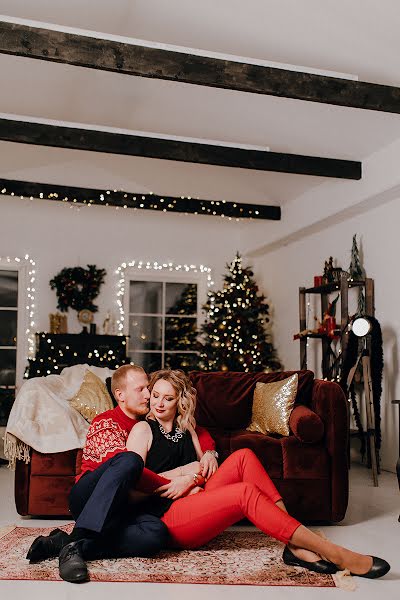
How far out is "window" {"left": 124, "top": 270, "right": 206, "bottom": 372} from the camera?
9.83 metres

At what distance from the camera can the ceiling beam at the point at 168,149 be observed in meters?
6.64

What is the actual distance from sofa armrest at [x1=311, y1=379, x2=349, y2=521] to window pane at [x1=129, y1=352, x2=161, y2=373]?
17.3 ft

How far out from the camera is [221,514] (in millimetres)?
3379

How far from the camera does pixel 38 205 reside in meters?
9.45

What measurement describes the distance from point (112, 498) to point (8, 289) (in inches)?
260

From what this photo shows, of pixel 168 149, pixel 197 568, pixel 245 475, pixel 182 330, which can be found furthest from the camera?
pixel 182 330

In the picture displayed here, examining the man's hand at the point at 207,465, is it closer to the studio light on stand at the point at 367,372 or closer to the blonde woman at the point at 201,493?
the blonde woman at the point at 201,493

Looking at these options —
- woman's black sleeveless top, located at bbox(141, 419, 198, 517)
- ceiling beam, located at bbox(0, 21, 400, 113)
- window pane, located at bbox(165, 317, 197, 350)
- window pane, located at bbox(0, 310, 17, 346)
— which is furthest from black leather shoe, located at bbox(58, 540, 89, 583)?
window pane, located at bbox(165, 317, 197, 350)

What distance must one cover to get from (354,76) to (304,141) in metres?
1.55

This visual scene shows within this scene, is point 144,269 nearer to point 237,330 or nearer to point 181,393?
point 237,330

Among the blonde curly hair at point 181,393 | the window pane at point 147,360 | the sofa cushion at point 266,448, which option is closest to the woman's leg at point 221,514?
the blonde curly hair at point 181,393

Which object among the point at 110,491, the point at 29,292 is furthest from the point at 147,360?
the point at 110,491

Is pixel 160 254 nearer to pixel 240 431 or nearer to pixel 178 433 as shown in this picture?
pixel 240 431

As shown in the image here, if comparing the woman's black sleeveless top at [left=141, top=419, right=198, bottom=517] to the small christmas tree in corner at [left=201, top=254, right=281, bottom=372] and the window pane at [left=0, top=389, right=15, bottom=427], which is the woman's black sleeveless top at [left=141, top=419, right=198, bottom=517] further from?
the window pane at [left=0, top=389, right=15, bottom=427]
